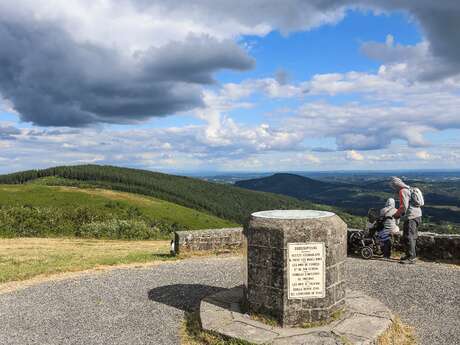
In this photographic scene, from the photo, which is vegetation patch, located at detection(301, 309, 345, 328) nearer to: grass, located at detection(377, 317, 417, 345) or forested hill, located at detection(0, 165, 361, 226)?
grass, located at detection(377, 317, 417, 345)

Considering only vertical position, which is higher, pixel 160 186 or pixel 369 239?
pixel 369 239

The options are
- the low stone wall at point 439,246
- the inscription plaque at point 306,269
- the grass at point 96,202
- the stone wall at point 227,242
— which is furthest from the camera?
the grass at point 96,202

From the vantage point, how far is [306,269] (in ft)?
25.6

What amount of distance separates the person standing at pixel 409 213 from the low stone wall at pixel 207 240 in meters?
6.17

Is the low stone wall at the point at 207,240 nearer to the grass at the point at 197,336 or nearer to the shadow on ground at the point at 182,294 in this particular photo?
the shadow on ground at the point at 182,294

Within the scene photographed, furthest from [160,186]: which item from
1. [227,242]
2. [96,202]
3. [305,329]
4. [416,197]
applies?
[305,329]

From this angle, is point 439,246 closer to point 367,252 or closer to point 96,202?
point 367,252

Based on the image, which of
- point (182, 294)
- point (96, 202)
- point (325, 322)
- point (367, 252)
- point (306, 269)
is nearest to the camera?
point (306, 269)

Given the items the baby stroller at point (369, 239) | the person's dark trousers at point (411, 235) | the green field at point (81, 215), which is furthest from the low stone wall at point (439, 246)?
the green field at point (81, 215)

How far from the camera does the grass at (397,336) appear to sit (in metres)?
7.38

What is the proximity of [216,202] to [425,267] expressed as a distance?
137 meters

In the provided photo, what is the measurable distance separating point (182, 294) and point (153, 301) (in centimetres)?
83

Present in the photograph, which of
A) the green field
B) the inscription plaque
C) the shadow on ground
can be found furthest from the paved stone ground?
the green field

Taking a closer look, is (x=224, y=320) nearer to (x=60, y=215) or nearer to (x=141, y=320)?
(x=141, y=320)
